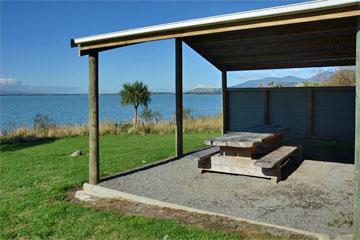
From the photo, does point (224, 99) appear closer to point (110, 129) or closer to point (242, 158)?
point (242, 158)

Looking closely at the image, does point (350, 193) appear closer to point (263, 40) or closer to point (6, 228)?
point (263, 40)

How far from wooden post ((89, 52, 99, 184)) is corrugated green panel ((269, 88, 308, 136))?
5.70m

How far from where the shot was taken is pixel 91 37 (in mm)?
5160

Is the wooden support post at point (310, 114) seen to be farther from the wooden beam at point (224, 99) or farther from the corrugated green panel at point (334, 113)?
the wooden beam at point (224, 99)

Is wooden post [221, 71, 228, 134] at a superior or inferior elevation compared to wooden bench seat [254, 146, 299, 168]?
superior

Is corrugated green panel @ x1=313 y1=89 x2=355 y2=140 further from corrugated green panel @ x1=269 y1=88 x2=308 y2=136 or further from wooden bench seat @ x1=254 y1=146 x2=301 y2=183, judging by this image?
wooden bench seat @ x1=254 y1=146 x2=301 y2=183

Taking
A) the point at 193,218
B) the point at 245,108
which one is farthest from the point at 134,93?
the point at 193,218

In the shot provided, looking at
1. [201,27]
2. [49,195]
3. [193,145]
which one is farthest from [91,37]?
[193,145]

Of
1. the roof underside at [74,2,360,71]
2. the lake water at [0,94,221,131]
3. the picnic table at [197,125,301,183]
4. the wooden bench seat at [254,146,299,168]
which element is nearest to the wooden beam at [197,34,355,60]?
the roof underside at [74,2,360,71]

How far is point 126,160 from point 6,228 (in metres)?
3.73

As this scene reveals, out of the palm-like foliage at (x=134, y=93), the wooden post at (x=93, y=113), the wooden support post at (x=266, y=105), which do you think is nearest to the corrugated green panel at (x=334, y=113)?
the wooden support post at (x=266, y=105)

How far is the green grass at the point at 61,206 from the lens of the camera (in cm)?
358

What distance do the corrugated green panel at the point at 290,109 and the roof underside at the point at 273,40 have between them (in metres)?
0.83

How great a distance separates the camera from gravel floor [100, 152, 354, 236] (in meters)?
3.87
